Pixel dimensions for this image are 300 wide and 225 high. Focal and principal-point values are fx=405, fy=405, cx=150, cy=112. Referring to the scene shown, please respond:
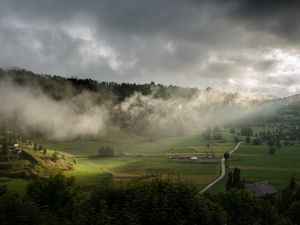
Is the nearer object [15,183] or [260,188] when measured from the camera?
[260,188]

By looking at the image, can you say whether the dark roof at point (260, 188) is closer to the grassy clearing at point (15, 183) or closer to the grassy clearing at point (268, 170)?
the grassy clearing at point (268, 170)

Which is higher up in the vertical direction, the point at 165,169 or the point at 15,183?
the point at 165,169

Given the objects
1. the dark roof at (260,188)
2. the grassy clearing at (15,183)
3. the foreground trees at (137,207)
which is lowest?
the grassy clearing at (15,183)

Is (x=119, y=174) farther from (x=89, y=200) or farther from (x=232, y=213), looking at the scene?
(x=89, y=200)

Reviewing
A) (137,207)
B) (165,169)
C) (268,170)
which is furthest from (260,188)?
(137,207)

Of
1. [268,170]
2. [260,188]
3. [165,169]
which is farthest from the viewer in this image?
[268,170]

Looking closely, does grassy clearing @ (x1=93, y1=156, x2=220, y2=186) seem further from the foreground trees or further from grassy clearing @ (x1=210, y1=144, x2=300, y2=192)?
the foreground trees

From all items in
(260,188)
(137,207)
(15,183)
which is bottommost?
(15,183)

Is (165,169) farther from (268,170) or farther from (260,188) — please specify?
(260,188)

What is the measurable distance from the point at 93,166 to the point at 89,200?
136753 millimetres

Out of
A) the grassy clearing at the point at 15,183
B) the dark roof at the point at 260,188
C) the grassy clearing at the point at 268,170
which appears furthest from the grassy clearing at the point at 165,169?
the grassy clearing at the point at 15,183

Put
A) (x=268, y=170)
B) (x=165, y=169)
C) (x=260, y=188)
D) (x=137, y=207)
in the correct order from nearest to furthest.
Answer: (x=137, y=207)
(x=260, y=188)
(x=165, y=169)
(x=268, y=170)

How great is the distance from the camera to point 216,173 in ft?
535

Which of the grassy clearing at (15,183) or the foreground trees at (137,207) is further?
the grassy clearing at (15,183)
